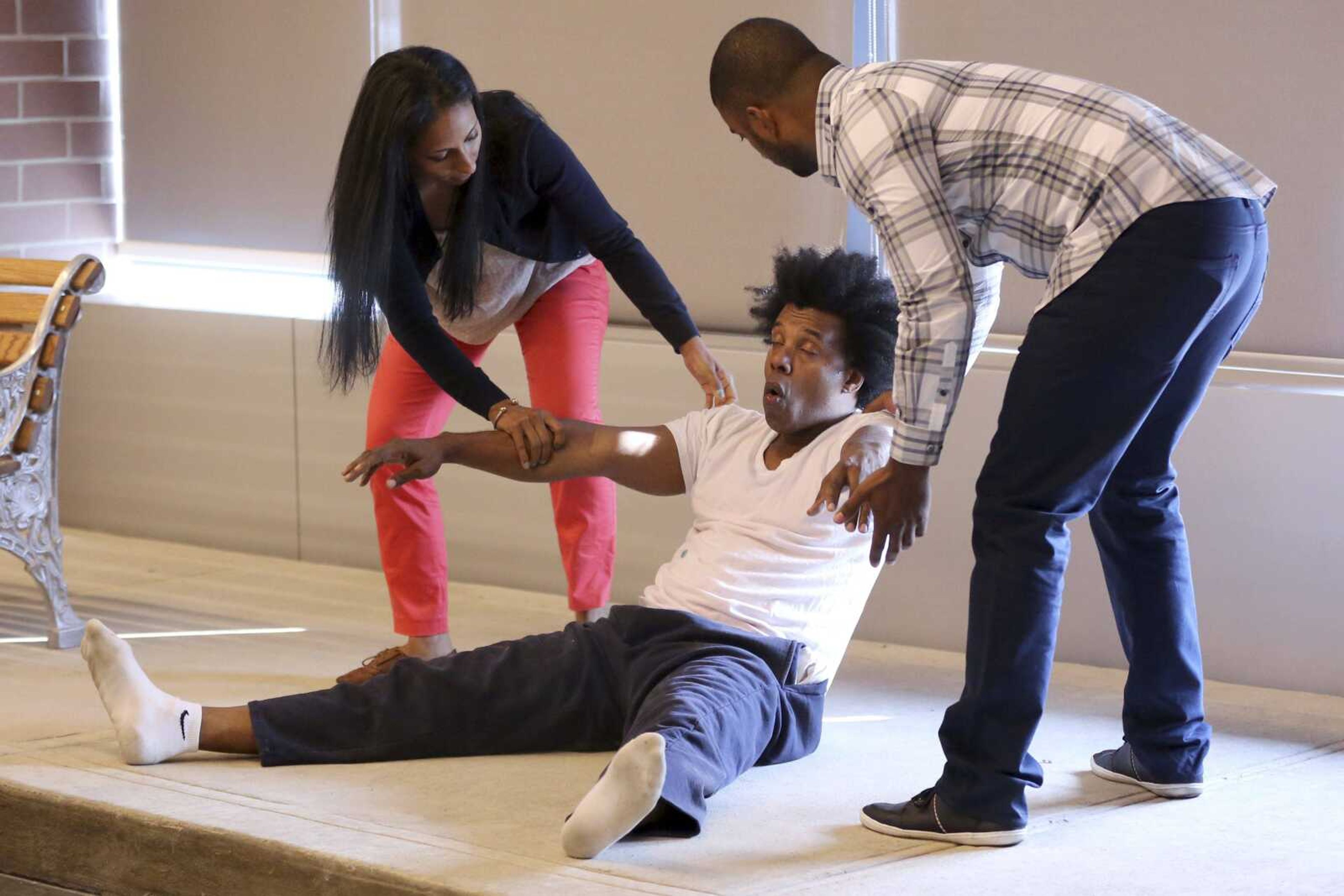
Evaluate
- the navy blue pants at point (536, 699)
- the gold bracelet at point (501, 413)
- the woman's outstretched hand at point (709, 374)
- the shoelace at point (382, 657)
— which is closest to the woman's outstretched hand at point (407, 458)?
the gold bracelet at point (501, 413)

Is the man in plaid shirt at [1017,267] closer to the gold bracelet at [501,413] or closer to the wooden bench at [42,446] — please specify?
the gold bracelet at [501,413]

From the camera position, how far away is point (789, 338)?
291cm

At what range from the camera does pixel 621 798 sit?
2297mm

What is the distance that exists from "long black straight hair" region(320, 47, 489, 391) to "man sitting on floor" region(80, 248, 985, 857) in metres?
0.25

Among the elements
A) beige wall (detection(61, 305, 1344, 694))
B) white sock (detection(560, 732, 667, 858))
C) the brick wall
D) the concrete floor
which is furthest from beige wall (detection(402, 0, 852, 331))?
white sock (detection(560, 732, 667, 858))

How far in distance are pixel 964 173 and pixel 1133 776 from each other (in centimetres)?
105

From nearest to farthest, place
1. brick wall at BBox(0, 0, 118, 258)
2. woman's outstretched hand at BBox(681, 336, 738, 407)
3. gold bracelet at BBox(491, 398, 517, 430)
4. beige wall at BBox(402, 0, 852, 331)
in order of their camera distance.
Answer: gold bracelet at BBox(491, 398, 517, 430) < woman's outstretched hand at BBox(681, 336, 738, 407) < beige wall at BBox(402, 0, 852, 331) < brick wall at BBox(0, 0, 118, 258)

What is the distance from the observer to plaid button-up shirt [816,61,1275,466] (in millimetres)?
2236

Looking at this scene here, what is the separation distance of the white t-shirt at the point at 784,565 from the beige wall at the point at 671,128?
1.28 m

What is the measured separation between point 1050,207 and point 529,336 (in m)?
1.31

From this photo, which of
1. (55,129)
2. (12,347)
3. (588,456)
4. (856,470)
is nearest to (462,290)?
(588,456)

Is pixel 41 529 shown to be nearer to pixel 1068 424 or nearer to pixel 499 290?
pixel 499 290

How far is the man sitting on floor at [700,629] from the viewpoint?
2.78 m

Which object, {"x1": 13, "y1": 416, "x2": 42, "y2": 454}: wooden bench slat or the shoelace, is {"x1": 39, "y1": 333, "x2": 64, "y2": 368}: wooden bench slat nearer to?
{"x1": 13, "y1": 416, "x2": 42, "y2": 454}: wooden bench slat
